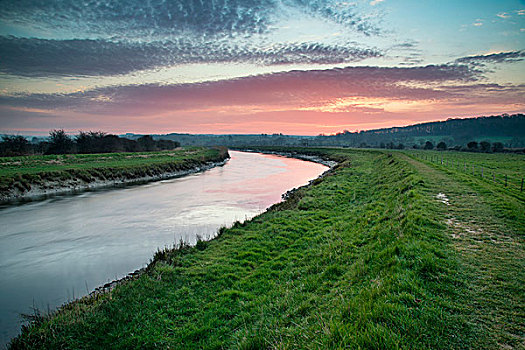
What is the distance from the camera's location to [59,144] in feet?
173

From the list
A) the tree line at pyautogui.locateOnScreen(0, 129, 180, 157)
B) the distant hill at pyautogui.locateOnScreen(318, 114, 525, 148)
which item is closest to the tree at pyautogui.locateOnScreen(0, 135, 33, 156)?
the tree line at pyautogui.locateOnScreen(0, 129, 180, 157)

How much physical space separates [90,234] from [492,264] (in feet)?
59.4

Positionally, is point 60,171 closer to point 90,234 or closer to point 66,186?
point 66,186

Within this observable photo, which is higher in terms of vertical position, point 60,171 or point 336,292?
point 60,171

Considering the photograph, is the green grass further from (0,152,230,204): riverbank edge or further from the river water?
(0,152,230,204): riverbank edge

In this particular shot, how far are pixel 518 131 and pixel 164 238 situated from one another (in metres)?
220

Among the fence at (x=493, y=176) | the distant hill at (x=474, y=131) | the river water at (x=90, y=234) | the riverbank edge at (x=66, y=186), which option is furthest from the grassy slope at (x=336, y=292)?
the distant hill at (x=474, y=131)

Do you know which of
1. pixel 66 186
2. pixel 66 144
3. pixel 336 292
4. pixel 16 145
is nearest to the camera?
pixel 336 292

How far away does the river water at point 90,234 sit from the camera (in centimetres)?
945

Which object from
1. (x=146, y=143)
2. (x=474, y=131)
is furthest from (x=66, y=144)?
(x=474, y=131)

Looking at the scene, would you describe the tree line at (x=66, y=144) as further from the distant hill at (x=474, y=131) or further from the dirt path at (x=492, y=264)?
the distant hill at (x=474, y=131)

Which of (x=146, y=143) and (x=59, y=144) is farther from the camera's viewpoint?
(x=146, y=143)

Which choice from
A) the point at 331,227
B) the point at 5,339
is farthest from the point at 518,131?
the point at 5,339

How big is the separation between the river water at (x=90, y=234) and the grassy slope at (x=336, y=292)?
8.98 ft
